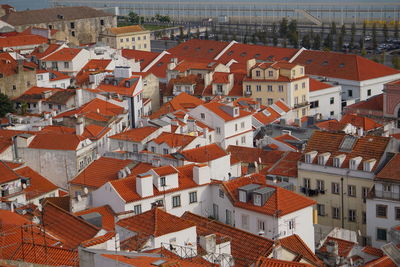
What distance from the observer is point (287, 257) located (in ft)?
78.9

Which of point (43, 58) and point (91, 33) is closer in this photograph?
point (43, 58)

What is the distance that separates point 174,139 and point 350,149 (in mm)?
8650

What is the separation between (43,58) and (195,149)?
28983 millimetres

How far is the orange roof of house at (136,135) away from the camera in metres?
40.9

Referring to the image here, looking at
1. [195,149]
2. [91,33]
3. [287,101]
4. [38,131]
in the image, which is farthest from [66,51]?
[91,33]

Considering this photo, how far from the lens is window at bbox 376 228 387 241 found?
105 feet

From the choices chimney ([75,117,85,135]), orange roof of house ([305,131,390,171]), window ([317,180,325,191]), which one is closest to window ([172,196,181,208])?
window ([317,180,325,191])

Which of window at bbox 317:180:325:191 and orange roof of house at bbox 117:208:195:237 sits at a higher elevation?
orange roof of house at bbox 117:208:195:237

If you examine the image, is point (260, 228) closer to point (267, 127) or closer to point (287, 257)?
point (287, 257)

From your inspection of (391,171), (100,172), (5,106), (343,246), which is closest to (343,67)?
(5,106)

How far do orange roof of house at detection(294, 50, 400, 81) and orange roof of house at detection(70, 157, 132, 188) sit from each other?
102 feet

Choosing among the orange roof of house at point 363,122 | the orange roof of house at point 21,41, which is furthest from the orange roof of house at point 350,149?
the orange roof of house at point 21,41

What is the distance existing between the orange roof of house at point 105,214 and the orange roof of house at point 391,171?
9958mm

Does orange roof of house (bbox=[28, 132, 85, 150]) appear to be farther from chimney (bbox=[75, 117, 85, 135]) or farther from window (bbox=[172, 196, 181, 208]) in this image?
window (bbox=[172, 196, 181, 208])
